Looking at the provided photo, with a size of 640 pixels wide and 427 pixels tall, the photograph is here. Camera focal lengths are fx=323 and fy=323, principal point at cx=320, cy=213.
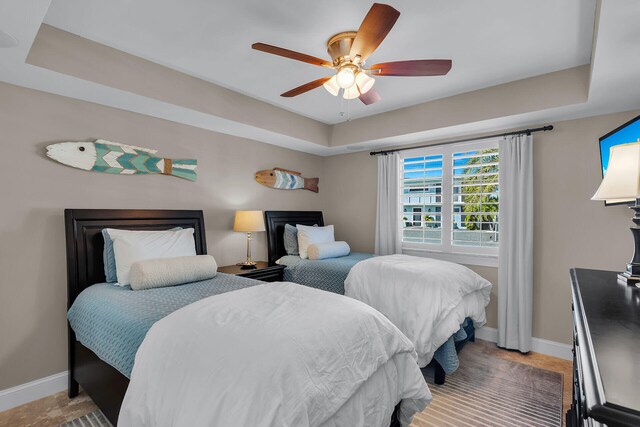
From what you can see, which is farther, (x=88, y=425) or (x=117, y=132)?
(x=117, y=132)

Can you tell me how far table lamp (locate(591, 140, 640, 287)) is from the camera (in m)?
1.38

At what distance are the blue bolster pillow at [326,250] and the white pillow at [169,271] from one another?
132 centimetres

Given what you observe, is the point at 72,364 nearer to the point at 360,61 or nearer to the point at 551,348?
the point at 360,61

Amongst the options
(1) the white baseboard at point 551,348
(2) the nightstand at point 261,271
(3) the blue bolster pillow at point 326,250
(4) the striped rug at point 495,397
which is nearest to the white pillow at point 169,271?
(2) the nightstand at point 261,271

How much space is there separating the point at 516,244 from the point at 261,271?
267 cm

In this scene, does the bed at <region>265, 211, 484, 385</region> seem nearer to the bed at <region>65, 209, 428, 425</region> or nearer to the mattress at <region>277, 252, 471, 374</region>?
the mattress at <region>277, 252, 471, 374</region>

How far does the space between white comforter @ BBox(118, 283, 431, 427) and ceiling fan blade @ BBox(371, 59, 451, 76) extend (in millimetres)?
1490

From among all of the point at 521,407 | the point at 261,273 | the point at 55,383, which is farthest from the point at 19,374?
the point at 521,407

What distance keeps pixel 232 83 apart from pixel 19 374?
9.40ft

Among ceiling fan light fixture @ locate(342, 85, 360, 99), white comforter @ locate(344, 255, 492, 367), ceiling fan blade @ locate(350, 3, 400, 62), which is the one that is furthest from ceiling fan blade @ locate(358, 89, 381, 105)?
white comforter @ locate(344, 255, 492, 367)

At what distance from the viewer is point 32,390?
2.41 meters

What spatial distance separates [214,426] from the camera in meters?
1.09

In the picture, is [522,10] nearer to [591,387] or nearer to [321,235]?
[591,387]

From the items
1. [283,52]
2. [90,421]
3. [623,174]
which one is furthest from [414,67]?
[90,421]
